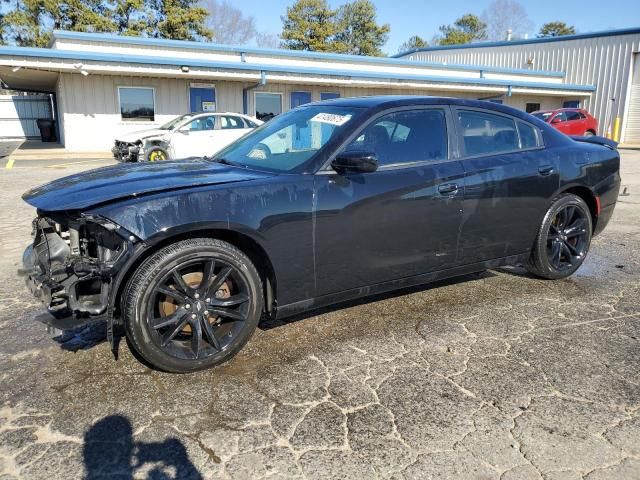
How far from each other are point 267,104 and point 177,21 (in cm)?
1723

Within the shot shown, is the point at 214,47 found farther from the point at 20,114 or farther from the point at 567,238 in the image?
the point at 567,238

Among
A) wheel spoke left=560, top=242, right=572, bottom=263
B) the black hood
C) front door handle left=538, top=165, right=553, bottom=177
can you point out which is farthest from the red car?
the black hood

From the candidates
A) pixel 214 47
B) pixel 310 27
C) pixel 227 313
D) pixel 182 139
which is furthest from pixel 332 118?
pixel 310 27

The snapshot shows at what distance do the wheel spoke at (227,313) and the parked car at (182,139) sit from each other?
1054 centimetres

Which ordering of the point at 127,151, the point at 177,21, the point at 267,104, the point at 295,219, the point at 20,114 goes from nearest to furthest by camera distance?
the point at 295,219 → the point at 127,151 → the point at 267,104 → the point at 20,114 → the point at 177,21

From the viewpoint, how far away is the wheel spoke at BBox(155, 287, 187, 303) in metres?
2.97

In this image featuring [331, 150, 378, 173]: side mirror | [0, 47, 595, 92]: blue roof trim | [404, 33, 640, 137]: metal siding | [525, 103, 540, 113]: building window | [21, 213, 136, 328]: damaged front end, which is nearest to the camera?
[21, 213, 136, 328]: damaged front end

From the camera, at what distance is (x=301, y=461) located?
2.35 m

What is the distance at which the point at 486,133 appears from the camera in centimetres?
425

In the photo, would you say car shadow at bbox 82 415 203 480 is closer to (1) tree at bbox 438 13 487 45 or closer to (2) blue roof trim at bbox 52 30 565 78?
(2) blue roof trim at bbox 52 30 565 78

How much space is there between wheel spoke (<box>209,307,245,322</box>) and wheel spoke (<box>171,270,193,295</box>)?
0.63 ft

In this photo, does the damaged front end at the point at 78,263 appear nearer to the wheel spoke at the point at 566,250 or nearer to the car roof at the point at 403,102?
the car roof at the point at 403,102

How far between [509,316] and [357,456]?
2.18m

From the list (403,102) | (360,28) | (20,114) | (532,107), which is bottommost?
(403,102)
